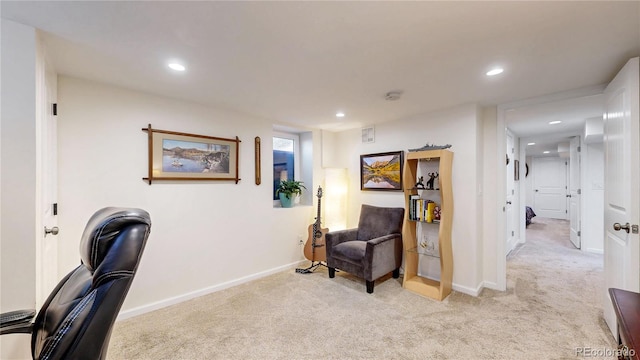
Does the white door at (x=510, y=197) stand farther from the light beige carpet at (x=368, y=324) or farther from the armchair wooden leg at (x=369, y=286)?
the armchair wooden leg at (x=369, y=286)

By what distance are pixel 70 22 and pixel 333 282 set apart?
316 cm

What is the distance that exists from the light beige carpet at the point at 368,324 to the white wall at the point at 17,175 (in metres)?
0.81

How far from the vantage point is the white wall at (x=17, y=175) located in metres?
1.37

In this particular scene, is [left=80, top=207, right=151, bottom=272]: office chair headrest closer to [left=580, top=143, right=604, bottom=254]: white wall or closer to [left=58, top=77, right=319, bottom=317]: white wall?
[left=58, top=77, right=319, bottom=317]: white wall

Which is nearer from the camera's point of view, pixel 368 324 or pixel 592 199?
pixel 368 324

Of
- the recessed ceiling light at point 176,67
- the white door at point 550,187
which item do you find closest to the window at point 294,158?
the recessed ceiling light at point 176,67

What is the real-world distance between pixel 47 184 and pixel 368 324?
2688 millimetres

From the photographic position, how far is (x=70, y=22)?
1.42 meters

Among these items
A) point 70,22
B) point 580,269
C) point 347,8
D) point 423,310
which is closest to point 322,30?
point 347,8

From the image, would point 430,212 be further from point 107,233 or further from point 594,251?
point 594,251

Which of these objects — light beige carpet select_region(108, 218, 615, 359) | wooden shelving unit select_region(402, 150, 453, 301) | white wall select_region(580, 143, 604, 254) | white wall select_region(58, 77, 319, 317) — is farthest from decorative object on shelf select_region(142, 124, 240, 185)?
white wall select_region(580, 143, 604, 254)

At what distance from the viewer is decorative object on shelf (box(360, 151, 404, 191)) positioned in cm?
352

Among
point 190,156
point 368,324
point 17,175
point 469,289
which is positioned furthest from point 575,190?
point 17,175

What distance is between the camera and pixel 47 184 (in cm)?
183
